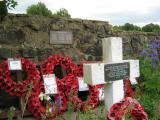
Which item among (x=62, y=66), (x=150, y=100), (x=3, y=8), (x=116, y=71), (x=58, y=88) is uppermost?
(x=3, y=8)

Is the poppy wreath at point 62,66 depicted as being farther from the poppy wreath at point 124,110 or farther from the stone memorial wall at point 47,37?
the poppy wreath at point 124,110

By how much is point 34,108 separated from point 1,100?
664 millimetres

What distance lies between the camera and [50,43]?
7.30m

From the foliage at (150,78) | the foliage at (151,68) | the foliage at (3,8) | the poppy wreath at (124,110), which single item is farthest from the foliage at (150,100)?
the foliage at (3,8)

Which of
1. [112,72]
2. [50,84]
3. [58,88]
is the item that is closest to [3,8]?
[50,84]

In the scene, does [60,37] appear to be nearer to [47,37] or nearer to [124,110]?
[47,37]

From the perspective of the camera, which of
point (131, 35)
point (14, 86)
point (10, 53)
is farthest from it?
point (131, 35)

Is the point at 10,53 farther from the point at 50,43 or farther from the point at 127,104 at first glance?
the point at 127,104

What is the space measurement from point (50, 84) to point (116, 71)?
1.90 metres

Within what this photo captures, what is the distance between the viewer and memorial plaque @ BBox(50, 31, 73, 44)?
735 centimetres

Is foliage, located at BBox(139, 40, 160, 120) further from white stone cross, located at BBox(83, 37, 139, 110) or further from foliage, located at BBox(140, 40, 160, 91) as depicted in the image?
white stone cross, located at BBox(83, 37, 139, 110)

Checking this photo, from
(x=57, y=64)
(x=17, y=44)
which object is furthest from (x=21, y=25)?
(x=57, y=64)

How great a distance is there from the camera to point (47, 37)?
7.30 meters

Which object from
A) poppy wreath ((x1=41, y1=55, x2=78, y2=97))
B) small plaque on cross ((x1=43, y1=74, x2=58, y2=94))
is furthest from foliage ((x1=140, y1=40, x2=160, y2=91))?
small plaque on cross ((x1=43, y1=74, x2=58, y2=94))
